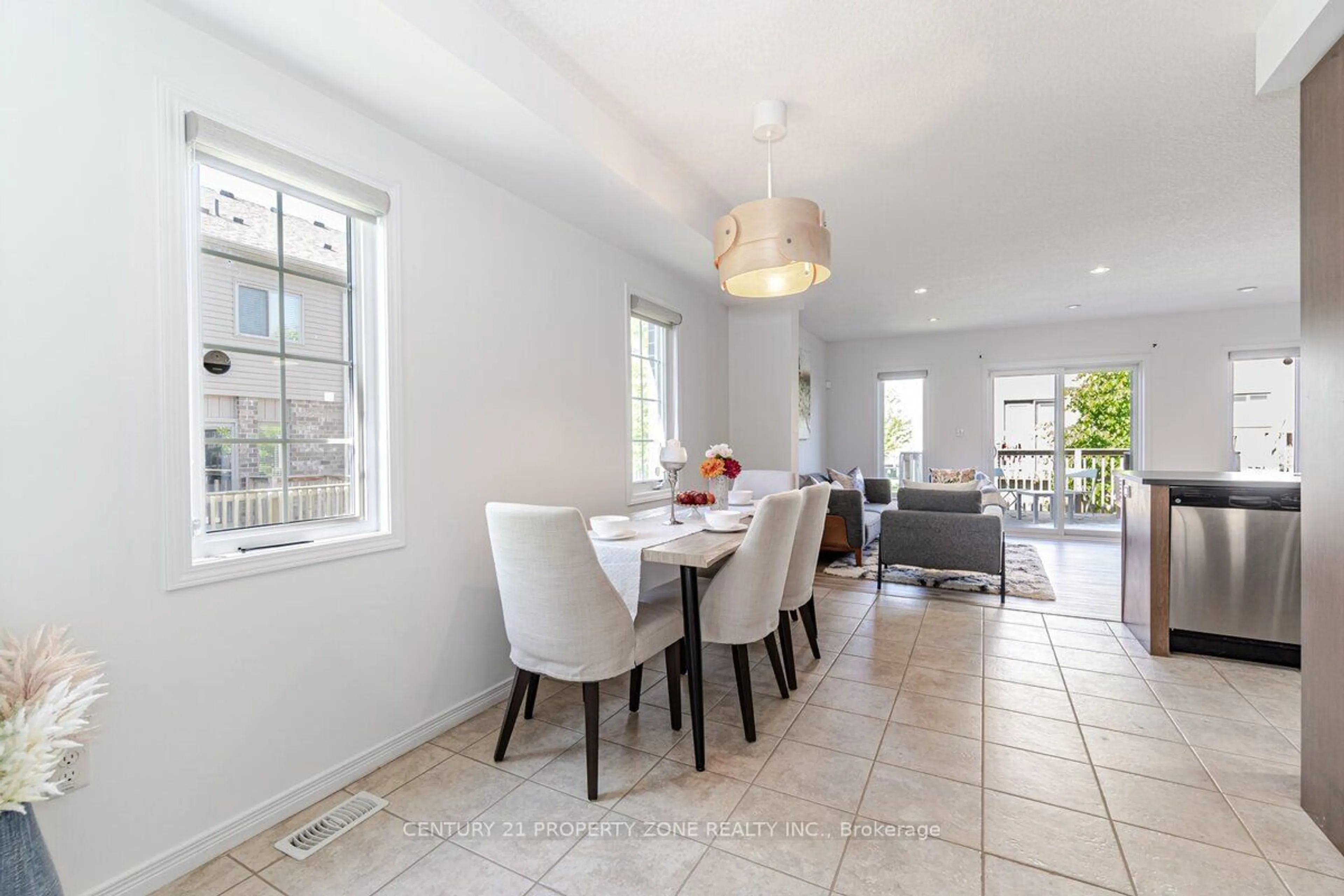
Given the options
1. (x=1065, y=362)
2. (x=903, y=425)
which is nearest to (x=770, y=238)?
(x=903, y=425)

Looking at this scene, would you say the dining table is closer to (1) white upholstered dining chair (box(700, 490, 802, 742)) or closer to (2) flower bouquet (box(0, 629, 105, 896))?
(1) white upholstered dining chair (box(700, 490, 802, 742))

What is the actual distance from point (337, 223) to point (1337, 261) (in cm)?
311

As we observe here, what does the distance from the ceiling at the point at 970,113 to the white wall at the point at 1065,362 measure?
85.8 inches

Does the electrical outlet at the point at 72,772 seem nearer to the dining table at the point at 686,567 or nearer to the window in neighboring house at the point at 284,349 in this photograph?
the window in neighboring house at the point at 284,349

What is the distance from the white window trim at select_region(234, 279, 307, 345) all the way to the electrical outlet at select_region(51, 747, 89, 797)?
1144mm

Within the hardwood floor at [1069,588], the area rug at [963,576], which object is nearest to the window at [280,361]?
the hardwood floor at [1069,588]

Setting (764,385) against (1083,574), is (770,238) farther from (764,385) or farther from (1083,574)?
(1083,574)

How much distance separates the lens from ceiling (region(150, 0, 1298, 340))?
179 centimetres

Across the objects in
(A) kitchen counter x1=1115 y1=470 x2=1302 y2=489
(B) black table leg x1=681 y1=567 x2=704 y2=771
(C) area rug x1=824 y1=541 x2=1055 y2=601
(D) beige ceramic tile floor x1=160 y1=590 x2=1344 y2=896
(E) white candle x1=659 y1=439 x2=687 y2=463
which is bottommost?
(D) beige ceramic tile floor x1=160 y1=590 x2=1344 y2=896

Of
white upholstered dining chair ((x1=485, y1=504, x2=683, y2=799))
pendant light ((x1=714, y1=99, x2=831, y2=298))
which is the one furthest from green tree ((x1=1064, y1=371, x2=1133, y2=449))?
white upholstered dining chair ((x1=485, y1=504, x2=683, y2=799))

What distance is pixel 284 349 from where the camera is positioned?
1.89m

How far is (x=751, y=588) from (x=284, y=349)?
184cm

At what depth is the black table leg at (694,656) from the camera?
201 cm

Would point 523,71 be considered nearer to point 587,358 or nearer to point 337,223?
point 337,223
